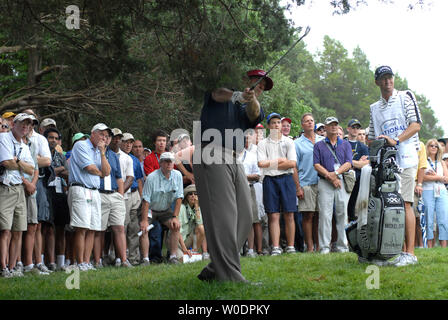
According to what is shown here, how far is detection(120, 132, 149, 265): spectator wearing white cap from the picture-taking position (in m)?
11.7

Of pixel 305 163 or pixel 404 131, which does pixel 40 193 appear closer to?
pixel 305 163

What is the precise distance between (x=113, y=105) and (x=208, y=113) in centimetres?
1195

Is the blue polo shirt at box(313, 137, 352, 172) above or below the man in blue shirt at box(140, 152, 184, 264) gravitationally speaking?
above

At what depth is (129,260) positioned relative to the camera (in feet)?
38.7

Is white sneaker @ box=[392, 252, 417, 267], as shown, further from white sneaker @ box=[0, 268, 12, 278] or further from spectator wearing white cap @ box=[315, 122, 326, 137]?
spectator wearing white cap @ box=[315, 122, 326, 137]

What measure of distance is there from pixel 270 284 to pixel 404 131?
293 cm

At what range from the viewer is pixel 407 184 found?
324 inches

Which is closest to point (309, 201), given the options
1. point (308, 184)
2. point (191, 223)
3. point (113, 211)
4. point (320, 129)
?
point (308, 184)

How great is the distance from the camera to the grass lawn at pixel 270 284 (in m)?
6.11

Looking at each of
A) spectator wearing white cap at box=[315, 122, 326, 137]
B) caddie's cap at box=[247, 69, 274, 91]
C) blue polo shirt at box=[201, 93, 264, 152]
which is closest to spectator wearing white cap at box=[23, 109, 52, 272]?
blue polo shirt at box=[201, 93, 264, 152]

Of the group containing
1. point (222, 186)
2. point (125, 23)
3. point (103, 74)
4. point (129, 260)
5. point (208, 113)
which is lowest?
point (129, 260)

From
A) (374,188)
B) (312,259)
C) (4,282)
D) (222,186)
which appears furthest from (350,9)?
(4,282)

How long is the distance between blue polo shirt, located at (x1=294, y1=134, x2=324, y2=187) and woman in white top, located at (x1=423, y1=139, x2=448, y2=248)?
2.95 meters
